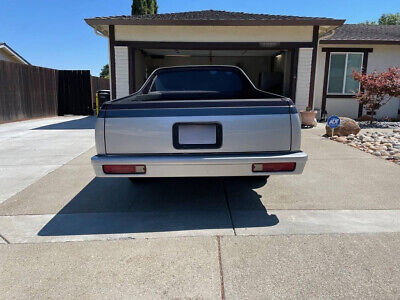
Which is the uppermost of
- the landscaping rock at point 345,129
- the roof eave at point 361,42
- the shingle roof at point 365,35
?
the shingle roof at point 365,35

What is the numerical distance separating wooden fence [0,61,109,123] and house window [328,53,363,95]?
492 inches

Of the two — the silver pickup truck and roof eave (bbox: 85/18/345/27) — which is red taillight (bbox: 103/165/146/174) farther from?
roof eave (bbox: 85/18/345/27)

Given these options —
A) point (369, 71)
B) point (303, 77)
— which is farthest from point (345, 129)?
point (369, 71)

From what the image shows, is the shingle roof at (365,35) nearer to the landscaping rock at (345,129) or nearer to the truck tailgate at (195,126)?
the landscaping rock at (345,129)

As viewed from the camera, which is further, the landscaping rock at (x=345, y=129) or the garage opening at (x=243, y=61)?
the garage opening at (x=243, y=61)

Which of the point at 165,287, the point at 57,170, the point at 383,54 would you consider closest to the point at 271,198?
the point at 165,287

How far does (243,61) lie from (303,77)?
665 cm

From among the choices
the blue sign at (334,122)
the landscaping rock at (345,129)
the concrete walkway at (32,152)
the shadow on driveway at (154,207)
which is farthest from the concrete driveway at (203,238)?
the landscaping rock at (345,129)

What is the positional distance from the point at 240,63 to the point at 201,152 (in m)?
15.1

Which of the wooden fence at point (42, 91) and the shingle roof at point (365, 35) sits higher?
the shingle roof at point (365, 35)

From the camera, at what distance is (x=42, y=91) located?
14.1m

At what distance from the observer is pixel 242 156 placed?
9.53 ft

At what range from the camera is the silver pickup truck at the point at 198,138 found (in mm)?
2865

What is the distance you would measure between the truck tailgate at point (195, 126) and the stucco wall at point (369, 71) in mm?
10960
